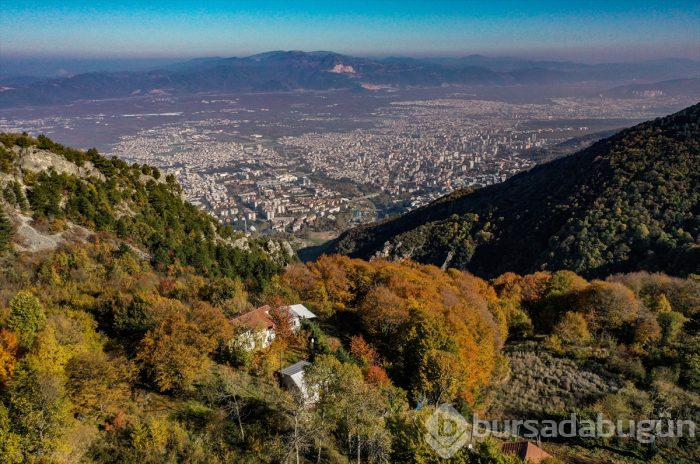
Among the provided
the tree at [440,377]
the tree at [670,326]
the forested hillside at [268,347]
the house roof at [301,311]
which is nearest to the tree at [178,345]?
the forested hillside at [268,347]

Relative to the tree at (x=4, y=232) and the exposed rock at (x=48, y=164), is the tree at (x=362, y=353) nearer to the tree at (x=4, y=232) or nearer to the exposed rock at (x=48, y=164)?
the tree at (x=4, y=232)

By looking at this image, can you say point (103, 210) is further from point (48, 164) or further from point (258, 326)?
point (258, 326)

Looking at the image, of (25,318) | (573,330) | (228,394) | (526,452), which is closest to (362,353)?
(228,394)

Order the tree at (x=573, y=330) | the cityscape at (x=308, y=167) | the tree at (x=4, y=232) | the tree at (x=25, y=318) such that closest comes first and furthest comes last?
the tree at (x=25, y=318) → the tree at (x=4, y=232) → the tree at (x=573, y=330) → the cityscape at (x=308, y=167)

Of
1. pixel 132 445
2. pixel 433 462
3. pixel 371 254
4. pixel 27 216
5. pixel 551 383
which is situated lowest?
pixel 371 254

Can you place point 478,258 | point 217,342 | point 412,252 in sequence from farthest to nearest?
1. point 412,252
2. point 478,258
3. point 217,342

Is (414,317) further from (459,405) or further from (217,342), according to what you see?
(217,342)

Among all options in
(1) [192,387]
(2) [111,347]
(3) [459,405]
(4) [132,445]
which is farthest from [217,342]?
(3) [459,405]
